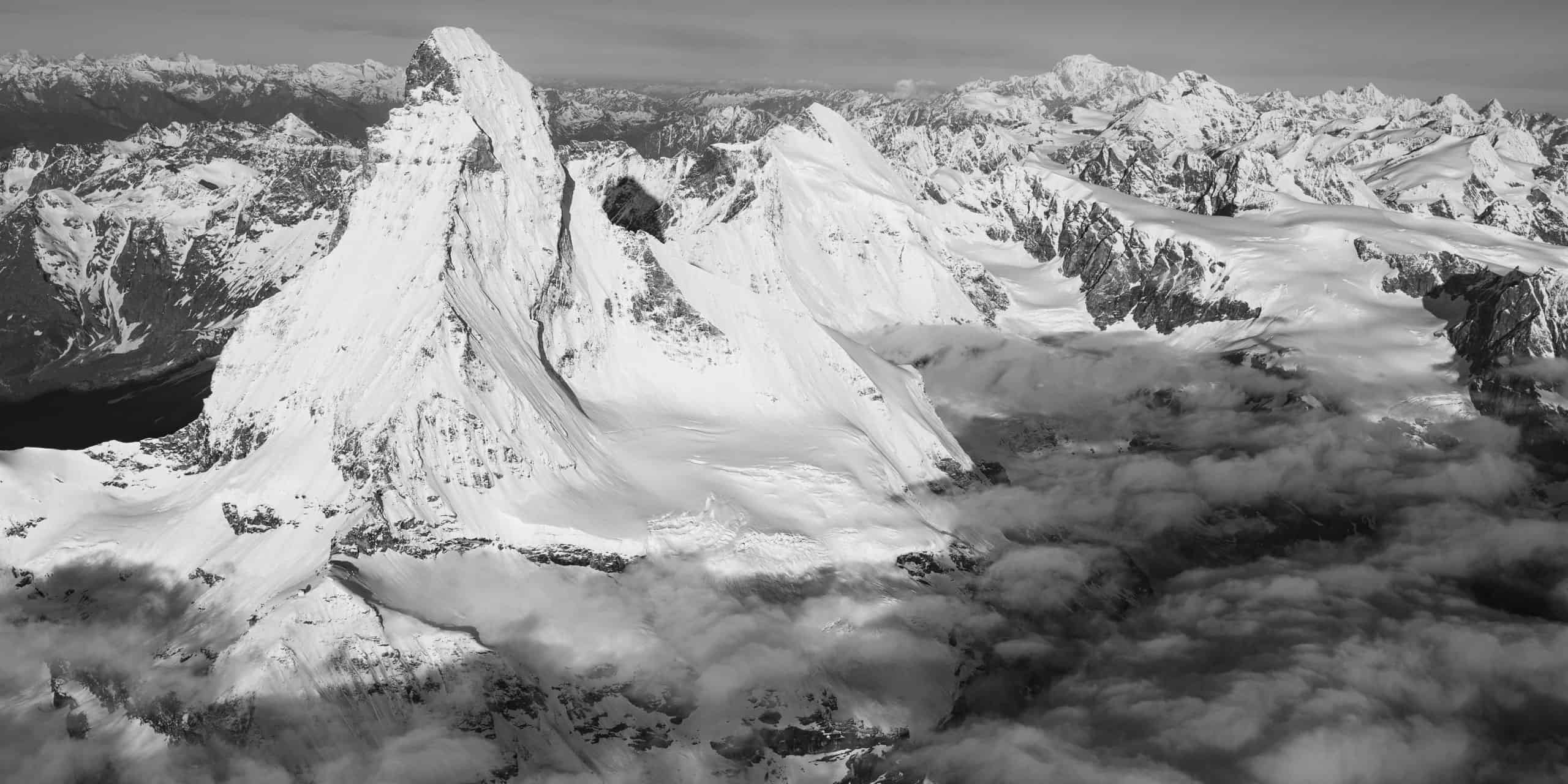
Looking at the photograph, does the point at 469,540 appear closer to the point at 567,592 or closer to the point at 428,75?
the point at 567,592

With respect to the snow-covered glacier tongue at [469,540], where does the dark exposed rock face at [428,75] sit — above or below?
above

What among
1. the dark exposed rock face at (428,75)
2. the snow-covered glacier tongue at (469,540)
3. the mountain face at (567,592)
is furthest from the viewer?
the dark exposed rock face at (428,75)

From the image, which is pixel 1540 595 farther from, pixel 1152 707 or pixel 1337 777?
pixel 1152 707

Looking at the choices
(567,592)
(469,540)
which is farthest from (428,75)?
(567,592)

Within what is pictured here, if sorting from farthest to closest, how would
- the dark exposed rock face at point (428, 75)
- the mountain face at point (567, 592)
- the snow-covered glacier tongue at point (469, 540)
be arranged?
the dark exposed rock face at point (428, 75), the mountain face at point (567, 592), the snow-covered glacier tongue at point (469, 540)

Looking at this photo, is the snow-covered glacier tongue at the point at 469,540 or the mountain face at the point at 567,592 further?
the mountain face at the point at 567,592

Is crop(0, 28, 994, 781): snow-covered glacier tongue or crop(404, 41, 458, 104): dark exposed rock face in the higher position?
crop(404, 41, 458, 104): dark exposed rock face

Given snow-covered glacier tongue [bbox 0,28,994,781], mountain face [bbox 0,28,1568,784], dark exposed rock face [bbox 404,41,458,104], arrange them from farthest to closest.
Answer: dark exposed rock face [bbox 404,41,458,104]
mountain face [bbox 0,28,1568,784]
snow-covered glacier tongue [bbox 0,28,994,781]

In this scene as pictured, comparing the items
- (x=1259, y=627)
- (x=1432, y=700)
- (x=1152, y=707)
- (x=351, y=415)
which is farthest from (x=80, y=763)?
(x=1432, y=700)
